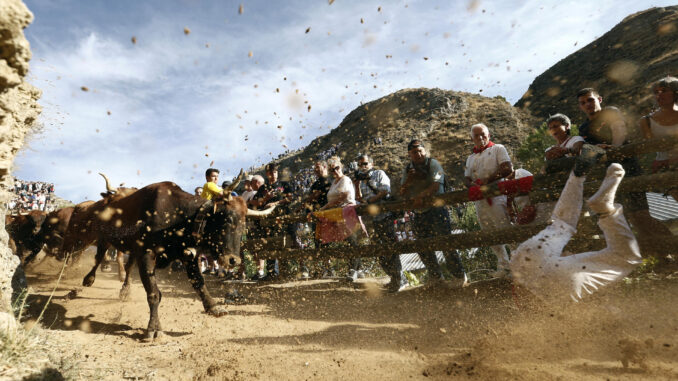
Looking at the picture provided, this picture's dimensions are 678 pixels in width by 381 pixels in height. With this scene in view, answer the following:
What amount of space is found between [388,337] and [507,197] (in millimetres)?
2472

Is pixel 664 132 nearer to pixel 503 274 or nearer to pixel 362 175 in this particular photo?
pixel 503 274

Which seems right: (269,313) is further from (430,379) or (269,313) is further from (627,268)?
(627,268)

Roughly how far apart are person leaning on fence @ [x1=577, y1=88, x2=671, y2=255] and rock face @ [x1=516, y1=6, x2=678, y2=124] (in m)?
27.8

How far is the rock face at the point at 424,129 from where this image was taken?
3002cm

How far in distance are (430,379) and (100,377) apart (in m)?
2.61

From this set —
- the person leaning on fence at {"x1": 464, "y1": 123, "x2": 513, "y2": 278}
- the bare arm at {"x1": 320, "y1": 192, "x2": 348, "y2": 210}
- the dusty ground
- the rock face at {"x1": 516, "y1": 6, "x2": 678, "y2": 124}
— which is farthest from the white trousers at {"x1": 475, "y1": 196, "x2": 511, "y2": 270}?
the rock face at {"x1": 516, "y1": 6, "x2": 678, "y2": 124}

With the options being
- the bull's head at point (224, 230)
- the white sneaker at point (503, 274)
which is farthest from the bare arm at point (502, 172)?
the bull's head at point (224, 230)

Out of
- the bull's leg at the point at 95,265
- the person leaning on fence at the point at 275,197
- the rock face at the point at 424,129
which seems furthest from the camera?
the rock face at the point at 424,129

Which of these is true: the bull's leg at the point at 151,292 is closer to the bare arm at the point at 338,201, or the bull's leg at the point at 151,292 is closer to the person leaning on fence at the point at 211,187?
the person leaning on fence at the point at 211,187

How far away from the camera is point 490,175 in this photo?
15.6ft

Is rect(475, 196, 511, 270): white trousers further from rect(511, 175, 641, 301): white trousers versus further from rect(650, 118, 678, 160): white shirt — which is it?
rect(511, 175, 641, 301): white trousers

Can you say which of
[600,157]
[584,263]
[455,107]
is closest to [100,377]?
[584,263]

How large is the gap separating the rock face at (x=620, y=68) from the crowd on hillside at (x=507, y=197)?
91.4 feet

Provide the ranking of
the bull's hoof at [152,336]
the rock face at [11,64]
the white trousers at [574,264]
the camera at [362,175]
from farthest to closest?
the camera at [362,175], the bull's hoof at [152,336], the white trousers at [574,264], the rock face at [11,64]
